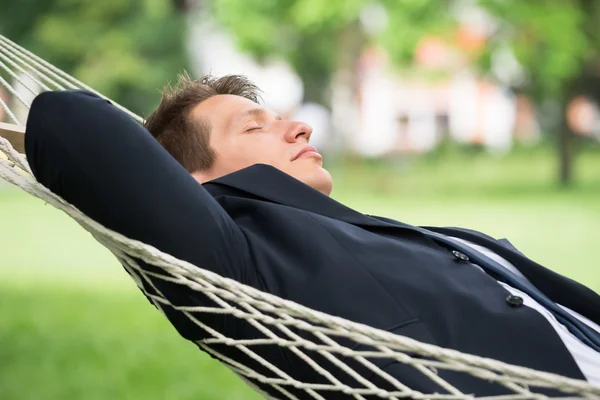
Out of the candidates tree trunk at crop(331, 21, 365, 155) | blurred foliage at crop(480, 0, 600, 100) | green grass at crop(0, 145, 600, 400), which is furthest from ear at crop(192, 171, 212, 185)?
tree trunk at crop(331, 21, 365, 155)

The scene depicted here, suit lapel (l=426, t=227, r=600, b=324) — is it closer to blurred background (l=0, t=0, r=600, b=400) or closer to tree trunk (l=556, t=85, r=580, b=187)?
blurred background (l=0, t=0, r=600, b=400)

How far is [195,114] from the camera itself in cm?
184

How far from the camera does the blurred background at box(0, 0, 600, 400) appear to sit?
4715 millimetres

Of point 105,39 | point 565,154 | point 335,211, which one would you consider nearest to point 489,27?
point 565,154

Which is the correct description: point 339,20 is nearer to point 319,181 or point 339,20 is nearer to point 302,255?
point 319,181

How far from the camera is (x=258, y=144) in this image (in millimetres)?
1755

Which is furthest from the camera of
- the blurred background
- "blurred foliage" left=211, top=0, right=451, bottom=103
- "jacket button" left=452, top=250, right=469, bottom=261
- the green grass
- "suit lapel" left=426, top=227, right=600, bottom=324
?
"blurred foliage" left=211, top=0, right=451, bottom=103

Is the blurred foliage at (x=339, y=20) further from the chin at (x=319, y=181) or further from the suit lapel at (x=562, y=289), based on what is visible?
the suit lapel at (x=562, y=289)

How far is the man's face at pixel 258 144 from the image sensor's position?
1.73m

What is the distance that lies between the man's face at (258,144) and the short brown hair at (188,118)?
2cm

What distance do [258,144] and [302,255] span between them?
38 cm

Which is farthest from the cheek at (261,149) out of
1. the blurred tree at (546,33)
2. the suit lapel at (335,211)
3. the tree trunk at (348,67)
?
the tree trunk at (348,67)

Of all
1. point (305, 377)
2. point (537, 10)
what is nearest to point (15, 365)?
point (305, 377)

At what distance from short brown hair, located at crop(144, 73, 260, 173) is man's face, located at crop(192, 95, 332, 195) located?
0.7 inches
